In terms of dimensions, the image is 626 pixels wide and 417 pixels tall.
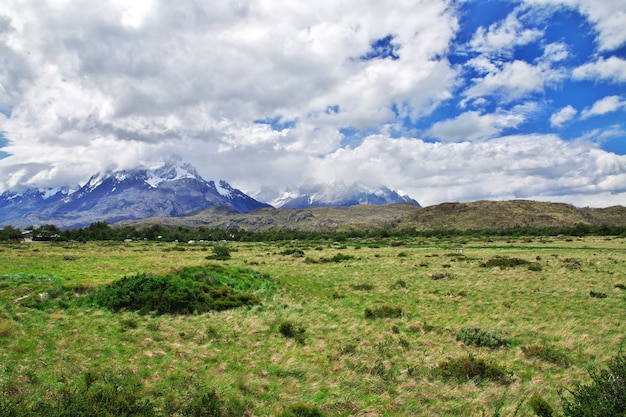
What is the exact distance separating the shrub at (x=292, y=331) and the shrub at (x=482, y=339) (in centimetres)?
636

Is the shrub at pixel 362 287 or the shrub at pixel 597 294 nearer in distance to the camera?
the shrub at pixel 597 294

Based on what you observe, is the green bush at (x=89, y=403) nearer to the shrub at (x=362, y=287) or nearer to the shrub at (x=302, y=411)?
the shrub at (x=302, y=411)

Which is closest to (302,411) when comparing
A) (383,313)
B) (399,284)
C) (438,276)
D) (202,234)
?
(383,313)

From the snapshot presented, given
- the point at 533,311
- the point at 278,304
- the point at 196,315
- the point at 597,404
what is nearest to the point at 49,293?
the point at 196,315

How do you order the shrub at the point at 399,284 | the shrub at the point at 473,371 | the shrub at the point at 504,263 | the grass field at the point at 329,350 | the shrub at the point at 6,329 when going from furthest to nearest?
the shrub at the point at 504,263 → the shrub at the point at 399,284 → the shrub at the point at 6,329 → the shrub at the point at 473,371 → the grass field at the point at 329,350

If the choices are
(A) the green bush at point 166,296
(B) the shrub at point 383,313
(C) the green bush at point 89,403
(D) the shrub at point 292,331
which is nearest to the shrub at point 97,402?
(C) the green bush at point 89,403

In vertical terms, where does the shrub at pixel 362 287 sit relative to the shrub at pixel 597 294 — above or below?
below

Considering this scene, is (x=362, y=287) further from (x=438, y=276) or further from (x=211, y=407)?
(x=211, y=407)

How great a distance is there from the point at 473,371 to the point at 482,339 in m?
3.50

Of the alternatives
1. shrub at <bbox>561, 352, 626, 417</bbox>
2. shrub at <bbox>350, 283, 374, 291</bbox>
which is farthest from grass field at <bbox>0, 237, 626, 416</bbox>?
shrub at <bbox>350, 283, 374, 291</bbox>

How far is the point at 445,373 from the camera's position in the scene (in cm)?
1109

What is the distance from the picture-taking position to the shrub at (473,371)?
10812 mm

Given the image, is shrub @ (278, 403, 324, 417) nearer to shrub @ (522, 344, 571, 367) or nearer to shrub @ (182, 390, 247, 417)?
shrub @ (182, 390, 247, 417)

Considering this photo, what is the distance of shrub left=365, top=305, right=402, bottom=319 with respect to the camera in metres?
17.9
